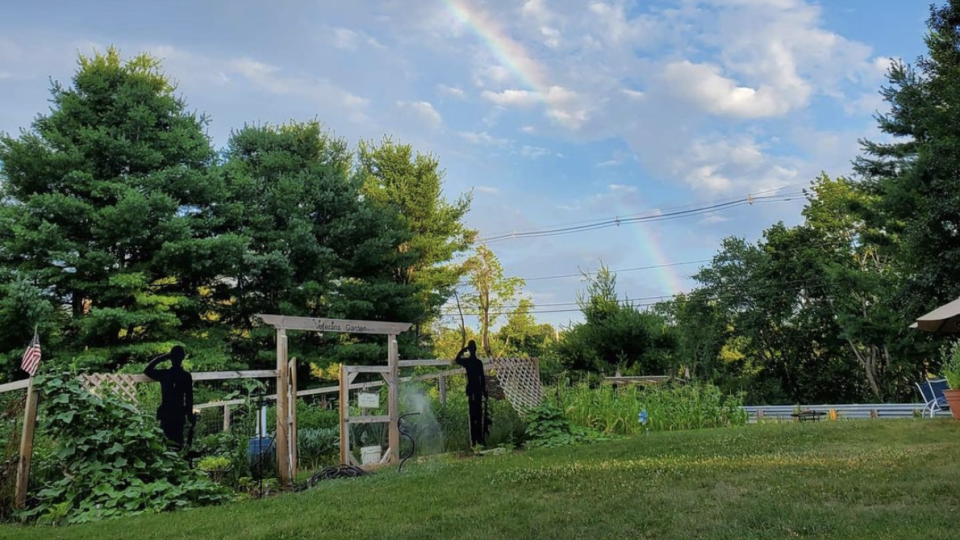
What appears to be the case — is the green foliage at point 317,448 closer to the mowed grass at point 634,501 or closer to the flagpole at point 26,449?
the mowed grass at point 634,501

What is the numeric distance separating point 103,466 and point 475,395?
13.7ft

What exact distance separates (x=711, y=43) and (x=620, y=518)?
11096mm

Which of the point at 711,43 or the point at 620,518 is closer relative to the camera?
the point at 620,518

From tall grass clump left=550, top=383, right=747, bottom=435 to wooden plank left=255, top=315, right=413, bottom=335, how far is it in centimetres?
322

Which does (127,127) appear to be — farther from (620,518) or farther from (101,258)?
(620,518)

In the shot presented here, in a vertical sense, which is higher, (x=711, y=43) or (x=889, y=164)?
(x=711, y=43)

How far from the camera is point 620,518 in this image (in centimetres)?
347

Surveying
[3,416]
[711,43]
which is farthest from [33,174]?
[711,43]

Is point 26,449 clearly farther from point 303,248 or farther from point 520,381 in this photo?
point 303,248

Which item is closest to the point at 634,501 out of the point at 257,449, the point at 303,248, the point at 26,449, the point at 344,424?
the point at 344,424

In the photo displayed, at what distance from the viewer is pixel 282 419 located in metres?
6.15

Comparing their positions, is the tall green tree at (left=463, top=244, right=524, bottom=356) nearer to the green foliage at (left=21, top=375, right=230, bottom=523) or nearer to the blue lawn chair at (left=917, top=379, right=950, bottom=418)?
the blue lawn chair at (left=917, top=379, right=950, bottom=418)

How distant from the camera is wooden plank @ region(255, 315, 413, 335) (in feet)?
21.5

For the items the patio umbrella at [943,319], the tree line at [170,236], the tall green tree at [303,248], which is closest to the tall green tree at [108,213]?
the tree line at [170,236]
